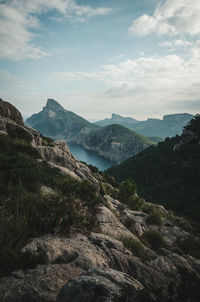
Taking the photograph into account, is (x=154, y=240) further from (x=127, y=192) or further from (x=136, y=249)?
(x=127, y=192)

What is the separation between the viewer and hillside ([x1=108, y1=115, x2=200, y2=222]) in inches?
2916

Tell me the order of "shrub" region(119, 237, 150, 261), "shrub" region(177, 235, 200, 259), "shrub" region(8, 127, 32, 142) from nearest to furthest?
"shrub" region(119, 237, 150, 261) → "shrub" region(177, 235, 200, 259) → "shrub" region(8, 127, 32, 142)

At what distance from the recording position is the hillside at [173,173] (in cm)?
7406

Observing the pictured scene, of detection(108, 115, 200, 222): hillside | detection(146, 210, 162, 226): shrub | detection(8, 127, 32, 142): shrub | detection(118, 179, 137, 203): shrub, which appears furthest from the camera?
detection(108, 115, 200, 222): hillside

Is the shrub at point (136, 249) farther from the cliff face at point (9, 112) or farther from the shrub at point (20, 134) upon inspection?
the cliff face at point (9, 112)

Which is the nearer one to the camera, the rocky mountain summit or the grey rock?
the grey rock

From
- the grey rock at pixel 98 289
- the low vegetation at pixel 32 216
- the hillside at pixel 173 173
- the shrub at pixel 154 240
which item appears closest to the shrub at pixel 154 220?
the shrub at pixel 154 240

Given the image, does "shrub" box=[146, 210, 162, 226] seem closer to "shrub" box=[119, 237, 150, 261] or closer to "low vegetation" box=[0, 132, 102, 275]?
"low vegetation" box=[0, 132, 102, 275]

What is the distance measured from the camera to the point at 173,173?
98.6 metres

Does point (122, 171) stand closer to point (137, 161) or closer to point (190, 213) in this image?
point (137, 161)

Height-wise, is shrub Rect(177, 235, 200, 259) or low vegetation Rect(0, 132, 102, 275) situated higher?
low vegetation Rect(0, 132, 102, 275)

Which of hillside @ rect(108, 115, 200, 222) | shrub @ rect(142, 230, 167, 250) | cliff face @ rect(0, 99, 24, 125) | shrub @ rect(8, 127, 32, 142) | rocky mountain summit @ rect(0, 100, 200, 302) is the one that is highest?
cliff face @ rect(0, 99, 24, 125)

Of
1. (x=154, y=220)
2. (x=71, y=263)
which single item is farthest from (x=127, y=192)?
(x=71, y=263)

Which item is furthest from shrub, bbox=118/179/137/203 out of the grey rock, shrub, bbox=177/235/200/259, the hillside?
the hillside
